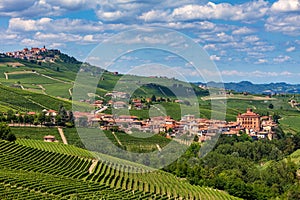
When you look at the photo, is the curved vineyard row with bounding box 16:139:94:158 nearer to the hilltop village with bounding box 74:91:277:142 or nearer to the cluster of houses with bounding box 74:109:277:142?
the hilltop village with bounding box 74:91:277:142

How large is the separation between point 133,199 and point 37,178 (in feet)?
22.8

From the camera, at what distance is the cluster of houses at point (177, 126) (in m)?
75.6

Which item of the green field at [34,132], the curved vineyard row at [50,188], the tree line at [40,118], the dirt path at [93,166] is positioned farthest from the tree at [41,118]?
the curved vineyard row at [50,188]

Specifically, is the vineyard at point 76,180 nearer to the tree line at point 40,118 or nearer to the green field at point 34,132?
the green field at point 34,132

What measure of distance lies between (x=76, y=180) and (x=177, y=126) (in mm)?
50489

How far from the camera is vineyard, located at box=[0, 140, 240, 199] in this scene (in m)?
31.3

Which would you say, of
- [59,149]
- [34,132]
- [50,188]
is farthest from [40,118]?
[50,188]

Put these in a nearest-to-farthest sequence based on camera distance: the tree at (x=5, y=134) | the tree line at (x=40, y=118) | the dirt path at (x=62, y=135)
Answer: the tree at (x=5, y=134)
the dirt path at (x=62, y=135)
the tree line at (x=40, y=118)

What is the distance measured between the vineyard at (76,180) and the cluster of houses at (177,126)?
22.6 meters

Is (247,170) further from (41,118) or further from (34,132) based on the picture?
(41,118)

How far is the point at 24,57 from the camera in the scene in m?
195

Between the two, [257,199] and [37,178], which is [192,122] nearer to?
[257,199]

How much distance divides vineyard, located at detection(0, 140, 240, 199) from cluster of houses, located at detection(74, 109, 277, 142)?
891 inches

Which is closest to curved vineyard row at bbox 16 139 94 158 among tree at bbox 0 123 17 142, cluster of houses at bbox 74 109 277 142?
tree at bbox 0 123 17 142
